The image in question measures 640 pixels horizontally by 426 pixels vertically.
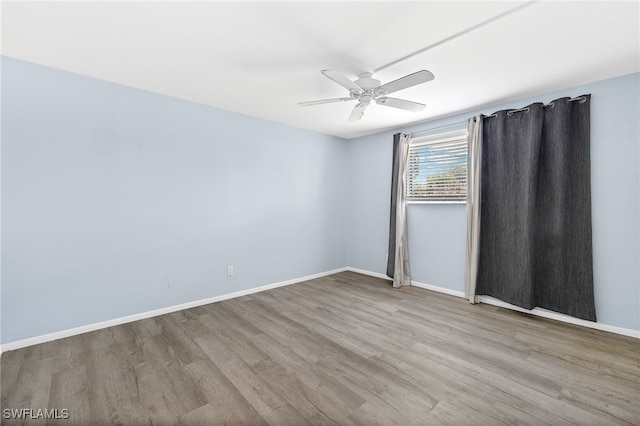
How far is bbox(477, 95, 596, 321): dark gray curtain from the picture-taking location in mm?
2584

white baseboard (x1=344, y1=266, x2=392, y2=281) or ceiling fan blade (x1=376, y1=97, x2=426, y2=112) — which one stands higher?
ceiling fan blade (x1=376, y1=97, x2=426, y2=112)

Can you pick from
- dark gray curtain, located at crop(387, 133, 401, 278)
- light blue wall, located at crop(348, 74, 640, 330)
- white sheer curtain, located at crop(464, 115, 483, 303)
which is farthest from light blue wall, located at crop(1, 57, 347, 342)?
light blue wall, located at crop(348, 74, 640, 330)

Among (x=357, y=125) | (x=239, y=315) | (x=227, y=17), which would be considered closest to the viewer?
(x=227, y=17)

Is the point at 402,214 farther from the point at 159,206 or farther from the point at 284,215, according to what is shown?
the point at 159,206

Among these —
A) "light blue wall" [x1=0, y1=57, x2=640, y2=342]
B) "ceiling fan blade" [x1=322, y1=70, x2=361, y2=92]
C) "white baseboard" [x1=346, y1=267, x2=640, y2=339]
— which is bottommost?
"white baseboard" [x1=346, y1=267, x2=640, y2=339]

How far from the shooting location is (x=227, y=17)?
168cm

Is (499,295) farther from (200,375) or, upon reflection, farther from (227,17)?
(227,17)

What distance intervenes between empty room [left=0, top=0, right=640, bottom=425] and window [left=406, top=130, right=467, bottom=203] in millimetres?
34

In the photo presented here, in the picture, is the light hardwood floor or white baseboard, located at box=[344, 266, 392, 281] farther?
white baseboard, located at box=[344, 266, 392, 281]

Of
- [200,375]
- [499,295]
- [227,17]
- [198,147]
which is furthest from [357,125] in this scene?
[200,375]

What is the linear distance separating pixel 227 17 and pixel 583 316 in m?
3.96

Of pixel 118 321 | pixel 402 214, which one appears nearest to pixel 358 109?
pixel 402 214

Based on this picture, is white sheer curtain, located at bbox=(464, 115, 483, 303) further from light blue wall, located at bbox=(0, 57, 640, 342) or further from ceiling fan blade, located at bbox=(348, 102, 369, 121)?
ceiling fan blade, located at bbox=(348, 102, 369, 121)

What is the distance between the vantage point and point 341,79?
199cm
